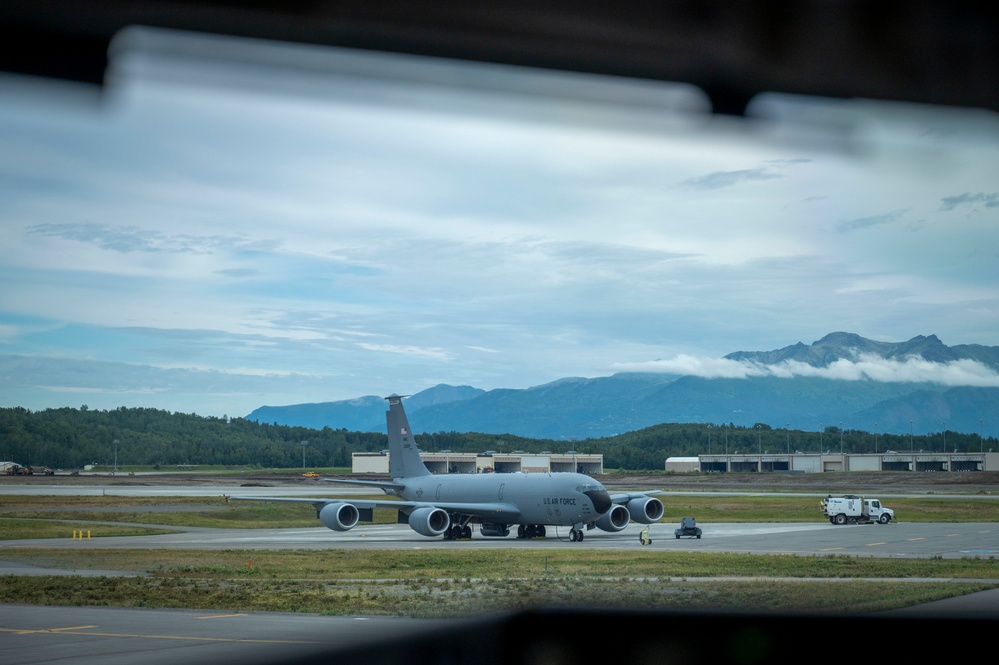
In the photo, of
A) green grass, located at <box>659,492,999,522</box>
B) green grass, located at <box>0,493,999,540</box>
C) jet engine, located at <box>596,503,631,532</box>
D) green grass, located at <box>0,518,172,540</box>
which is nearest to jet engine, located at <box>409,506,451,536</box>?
jet engine, located at <box>596,503,631,532</box>

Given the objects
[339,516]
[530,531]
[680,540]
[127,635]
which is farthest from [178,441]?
[127,635]

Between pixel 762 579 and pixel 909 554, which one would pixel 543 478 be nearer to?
pixel 909 554

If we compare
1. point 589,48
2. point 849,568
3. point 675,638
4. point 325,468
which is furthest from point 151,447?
point 325,468

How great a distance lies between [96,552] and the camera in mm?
37156

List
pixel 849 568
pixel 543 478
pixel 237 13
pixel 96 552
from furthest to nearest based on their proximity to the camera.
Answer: pixel 543 478 < pixel 96 552 < pixel 849 568 < pixel 237 13

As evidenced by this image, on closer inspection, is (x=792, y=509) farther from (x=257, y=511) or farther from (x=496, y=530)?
(x=257, y=511)

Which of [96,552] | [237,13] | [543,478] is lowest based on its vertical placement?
[96,552]

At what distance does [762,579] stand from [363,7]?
21.2 m

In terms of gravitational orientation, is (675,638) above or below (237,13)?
below

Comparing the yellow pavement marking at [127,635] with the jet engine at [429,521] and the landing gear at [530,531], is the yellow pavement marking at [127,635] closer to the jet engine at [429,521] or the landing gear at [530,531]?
the jet engine at [429,521]

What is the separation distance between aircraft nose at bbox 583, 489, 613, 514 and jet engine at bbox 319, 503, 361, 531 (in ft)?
34.2

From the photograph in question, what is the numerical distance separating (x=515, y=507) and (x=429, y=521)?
12.4 ft

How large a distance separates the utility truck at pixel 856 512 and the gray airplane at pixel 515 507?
17.0 metres

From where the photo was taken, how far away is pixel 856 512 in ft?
190
